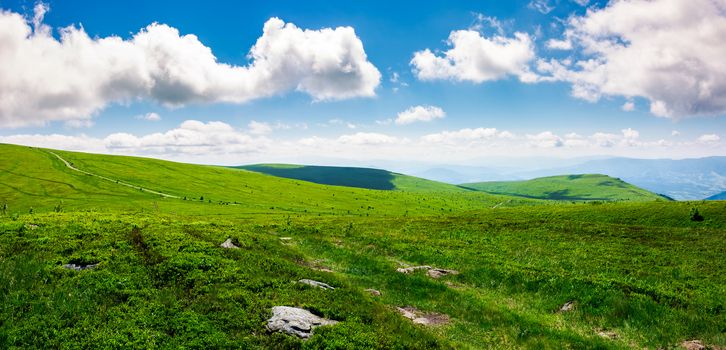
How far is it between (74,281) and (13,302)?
8.06 feet

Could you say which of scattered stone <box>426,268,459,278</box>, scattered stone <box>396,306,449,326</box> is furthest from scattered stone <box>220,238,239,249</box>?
scattered stone <box>426,268,459,278</box>

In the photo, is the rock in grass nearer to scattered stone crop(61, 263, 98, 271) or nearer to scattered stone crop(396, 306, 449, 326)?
scattered stone crop(61, 263, 98, 271)

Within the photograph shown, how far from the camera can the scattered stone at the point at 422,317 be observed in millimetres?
18016

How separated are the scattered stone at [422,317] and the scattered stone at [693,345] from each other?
986cm

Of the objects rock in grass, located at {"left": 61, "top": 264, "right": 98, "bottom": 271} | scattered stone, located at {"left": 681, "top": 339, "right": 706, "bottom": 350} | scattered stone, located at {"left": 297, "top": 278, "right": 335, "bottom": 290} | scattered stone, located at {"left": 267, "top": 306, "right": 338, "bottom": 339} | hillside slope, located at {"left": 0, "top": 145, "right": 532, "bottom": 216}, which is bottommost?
hillside slope, located at {"left": 0, "top": 145, "right": 532, "bottom": 216}

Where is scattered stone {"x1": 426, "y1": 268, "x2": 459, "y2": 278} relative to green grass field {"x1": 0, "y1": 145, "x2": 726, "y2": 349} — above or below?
below

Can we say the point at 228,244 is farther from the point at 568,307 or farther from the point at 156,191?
the point at 156,191

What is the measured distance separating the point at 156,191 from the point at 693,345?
395 ft

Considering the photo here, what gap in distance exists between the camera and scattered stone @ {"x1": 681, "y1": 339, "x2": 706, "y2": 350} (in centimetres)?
1518

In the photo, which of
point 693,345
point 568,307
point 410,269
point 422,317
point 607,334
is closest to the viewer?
point 693,345

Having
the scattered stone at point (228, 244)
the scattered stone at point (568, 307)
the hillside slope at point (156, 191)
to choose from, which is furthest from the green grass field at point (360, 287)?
the hillside slope at point (156, 191)

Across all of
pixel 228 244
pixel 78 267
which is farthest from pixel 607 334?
pixel 78 267

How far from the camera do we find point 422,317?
739 inches

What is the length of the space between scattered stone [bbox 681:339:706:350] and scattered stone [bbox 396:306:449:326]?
32.3ft
